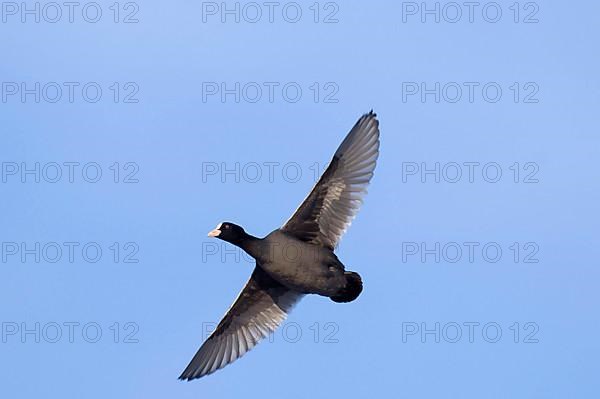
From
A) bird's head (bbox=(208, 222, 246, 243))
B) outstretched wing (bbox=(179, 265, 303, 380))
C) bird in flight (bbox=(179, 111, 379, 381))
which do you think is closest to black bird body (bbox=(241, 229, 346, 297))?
bird in flight (bbox=(179, 111, 379, 381))

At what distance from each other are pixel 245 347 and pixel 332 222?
4.43 metres

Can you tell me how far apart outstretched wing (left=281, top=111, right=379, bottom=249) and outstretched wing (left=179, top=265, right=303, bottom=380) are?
2243mm

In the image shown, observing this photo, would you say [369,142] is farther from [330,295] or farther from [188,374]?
[188,374]

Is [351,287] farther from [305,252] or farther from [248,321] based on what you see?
[248,321]

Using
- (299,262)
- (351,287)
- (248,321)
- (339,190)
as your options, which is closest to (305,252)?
(299,262)

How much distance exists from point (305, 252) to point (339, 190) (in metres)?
1.98

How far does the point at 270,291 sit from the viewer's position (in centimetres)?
3228

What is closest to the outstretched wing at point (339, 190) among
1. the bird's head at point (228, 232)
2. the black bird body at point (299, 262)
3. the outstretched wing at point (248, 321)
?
the black bird body at point (299, 262)

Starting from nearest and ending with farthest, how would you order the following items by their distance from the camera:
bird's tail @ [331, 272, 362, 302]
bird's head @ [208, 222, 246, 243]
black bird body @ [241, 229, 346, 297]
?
bird's tail @ [331, 272, 362, 302]
black bird body @ [241, 229, 346, 297]
bird's head @ [208, 222, 246, 243]

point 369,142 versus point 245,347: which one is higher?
point 369,142

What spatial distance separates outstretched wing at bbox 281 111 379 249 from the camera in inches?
1198

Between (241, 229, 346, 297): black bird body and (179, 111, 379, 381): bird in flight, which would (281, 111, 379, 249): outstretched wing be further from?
(241, 229, 346, 297): black bird body

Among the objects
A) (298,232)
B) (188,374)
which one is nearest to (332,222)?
(298,232)

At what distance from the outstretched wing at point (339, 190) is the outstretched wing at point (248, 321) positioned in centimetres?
224
